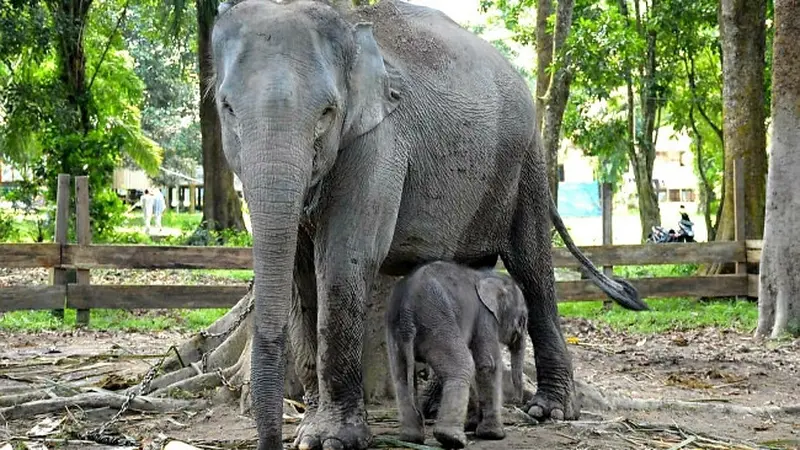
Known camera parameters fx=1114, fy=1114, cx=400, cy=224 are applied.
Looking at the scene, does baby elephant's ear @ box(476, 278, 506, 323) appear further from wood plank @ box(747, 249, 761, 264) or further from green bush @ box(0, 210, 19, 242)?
green bush @ box(0, 210, 19, 242)

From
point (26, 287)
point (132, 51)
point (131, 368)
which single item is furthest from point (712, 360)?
point (132, 51)

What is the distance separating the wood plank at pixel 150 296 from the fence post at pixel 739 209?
700cm

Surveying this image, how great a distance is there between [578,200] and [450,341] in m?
51.4

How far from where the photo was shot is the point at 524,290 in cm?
716

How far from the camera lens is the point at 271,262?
4.70 metres

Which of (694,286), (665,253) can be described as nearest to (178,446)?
(665,253)

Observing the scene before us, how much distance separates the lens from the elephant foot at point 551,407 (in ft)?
22.1

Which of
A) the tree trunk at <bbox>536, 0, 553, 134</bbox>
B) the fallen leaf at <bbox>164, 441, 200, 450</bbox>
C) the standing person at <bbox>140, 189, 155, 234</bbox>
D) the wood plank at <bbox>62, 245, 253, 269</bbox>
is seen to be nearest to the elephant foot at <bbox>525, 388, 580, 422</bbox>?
the fallen leaf at <bbox>164, 441, 200, 450</bbox>

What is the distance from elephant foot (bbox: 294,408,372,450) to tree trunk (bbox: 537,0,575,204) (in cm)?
1341

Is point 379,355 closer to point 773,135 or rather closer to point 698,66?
point 773,135

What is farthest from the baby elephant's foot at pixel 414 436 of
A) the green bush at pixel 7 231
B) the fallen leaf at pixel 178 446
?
the green bush at pixel 7 231

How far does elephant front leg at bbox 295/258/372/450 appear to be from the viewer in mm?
5422

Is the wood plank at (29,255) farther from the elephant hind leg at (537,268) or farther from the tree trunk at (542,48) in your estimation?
the tree trunk at (542,48)

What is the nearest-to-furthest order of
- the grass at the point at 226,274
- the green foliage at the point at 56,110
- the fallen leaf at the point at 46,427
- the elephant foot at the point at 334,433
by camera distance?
the elephant foot at the point at 334,433 → the fallen leaf at the point at 46,427 → the green foliage at the point at 56,110 → the grass at the point at 226,274
